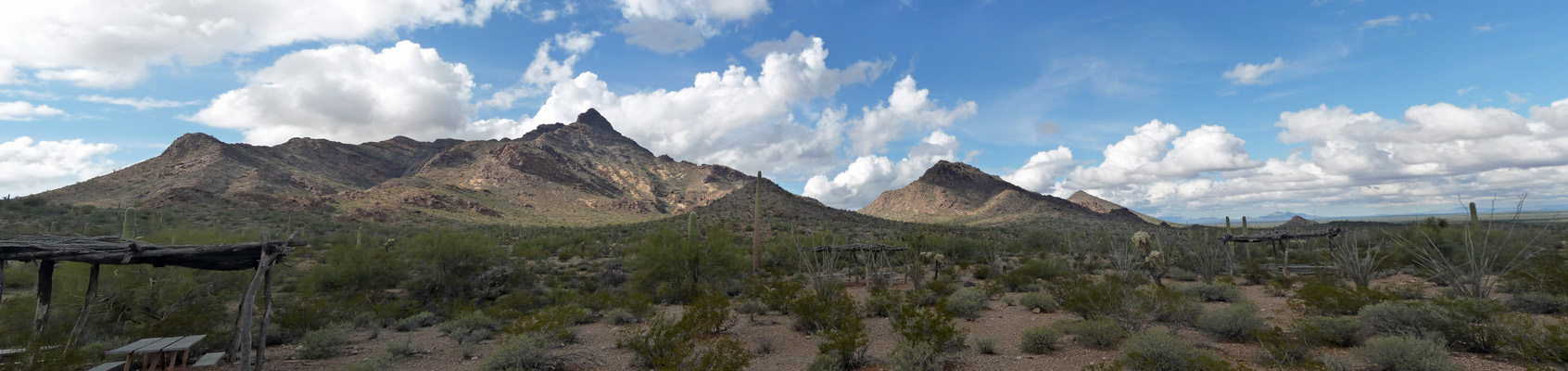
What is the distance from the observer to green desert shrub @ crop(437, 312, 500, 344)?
10.2m

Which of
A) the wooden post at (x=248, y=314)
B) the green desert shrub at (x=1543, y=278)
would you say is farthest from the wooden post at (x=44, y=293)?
the green desert shrub at (x=1543, y=278)

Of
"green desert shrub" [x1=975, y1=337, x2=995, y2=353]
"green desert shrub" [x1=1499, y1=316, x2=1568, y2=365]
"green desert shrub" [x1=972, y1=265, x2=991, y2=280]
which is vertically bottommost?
"green desert shrub" [x1=975, y1=337, x2=995, y2=353]

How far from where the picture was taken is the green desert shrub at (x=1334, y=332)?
8133 mm

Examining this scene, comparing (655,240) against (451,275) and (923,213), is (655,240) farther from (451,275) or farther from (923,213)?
(923,213)

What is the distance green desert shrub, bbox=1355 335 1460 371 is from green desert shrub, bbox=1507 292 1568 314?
599 centimetres

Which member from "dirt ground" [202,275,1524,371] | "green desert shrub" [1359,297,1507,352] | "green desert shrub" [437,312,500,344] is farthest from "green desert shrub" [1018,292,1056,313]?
"green desert shrub" [437,312,500,344]

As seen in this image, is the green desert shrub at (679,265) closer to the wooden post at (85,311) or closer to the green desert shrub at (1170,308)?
the wooden post at (85,311)

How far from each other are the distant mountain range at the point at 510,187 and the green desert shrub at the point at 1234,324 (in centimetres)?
3894

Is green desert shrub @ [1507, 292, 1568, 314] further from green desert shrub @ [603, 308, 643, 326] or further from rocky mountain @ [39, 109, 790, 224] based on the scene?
rocky mountain @ [39, 109, 790, 224]

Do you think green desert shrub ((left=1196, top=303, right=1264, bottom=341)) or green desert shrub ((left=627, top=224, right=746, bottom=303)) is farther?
green desert shrub ((left=627, top=224, right=746, bottom=303))

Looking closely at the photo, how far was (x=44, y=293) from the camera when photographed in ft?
27.0

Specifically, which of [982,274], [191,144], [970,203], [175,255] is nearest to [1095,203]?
[970,203]

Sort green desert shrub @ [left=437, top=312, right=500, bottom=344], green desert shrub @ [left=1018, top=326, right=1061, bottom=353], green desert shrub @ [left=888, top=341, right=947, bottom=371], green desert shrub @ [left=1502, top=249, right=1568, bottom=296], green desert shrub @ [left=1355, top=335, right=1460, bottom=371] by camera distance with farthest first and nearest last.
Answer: green desert shrub @ [left=1502, top=249, right=1568, bottom=296] < green desert shrub @ [left=437, top=312, right=500, bottom=344] < green desert shrub @ [left=1018, top=326, right=1061, bottom=353] < green desert shrub @ [left=888, top=341, right=947, bottom=371] < green desert shrub @ [left=1355, top=335, right=1460, bottom=371]

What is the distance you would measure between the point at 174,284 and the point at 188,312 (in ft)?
4.42
